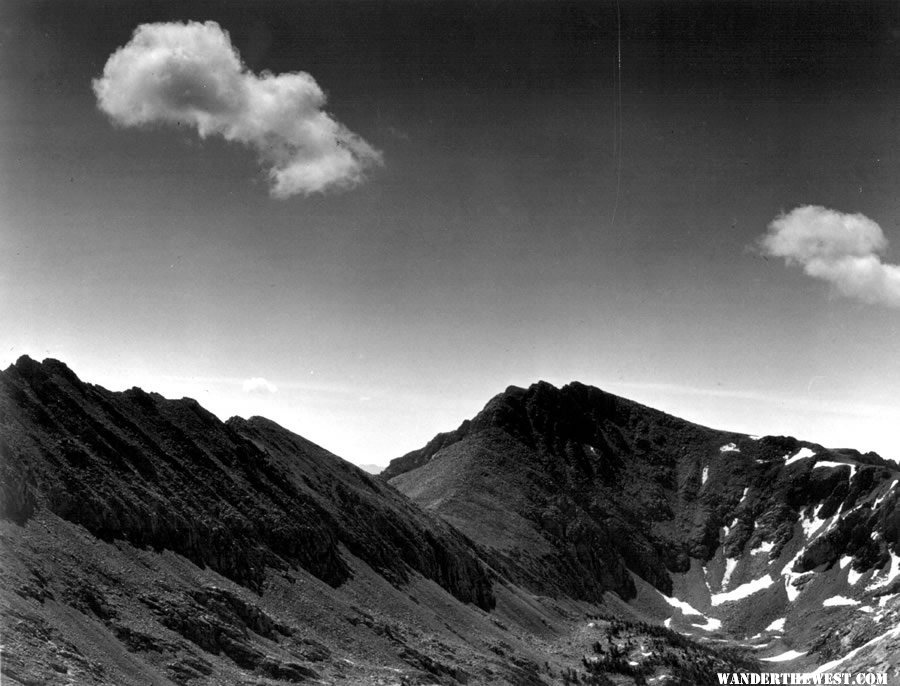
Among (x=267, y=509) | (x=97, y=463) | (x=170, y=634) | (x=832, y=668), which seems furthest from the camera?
(x=832, y=668)

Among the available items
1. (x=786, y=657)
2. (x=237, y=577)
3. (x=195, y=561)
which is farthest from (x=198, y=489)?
(x=786, y=657)

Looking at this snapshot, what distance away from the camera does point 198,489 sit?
12725cm

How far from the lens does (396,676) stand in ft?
343

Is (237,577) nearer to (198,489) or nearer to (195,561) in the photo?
(195,561)

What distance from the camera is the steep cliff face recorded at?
4090 inches

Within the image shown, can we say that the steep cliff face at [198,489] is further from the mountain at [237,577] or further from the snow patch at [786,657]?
the snow patch at [786,657]

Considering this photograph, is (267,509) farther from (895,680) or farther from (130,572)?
(895,680)

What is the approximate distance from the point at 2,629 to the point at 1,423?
46.3 meters

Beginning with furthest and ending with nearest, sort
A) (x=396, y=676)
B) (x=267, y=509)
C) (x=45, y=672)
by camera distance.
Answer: (x=267, y=509), (x=396, y=676), (x=45, y=672)

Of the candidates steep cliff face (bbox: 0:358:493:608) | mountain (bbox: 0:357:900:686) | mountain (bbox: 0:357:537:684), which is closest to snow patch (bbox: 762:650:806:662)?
mountain (bbox: 0:357:900:686)

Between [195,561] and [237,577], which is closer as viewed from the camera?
[195,561]

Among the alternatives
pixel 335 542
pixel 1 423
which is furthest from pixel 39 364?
pixel 335 542

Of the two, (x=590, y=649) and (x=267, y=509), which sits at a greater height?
(x=267, y=509)

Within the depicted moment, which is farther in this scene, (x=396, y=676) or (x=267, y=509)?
(x=267, y=509)
